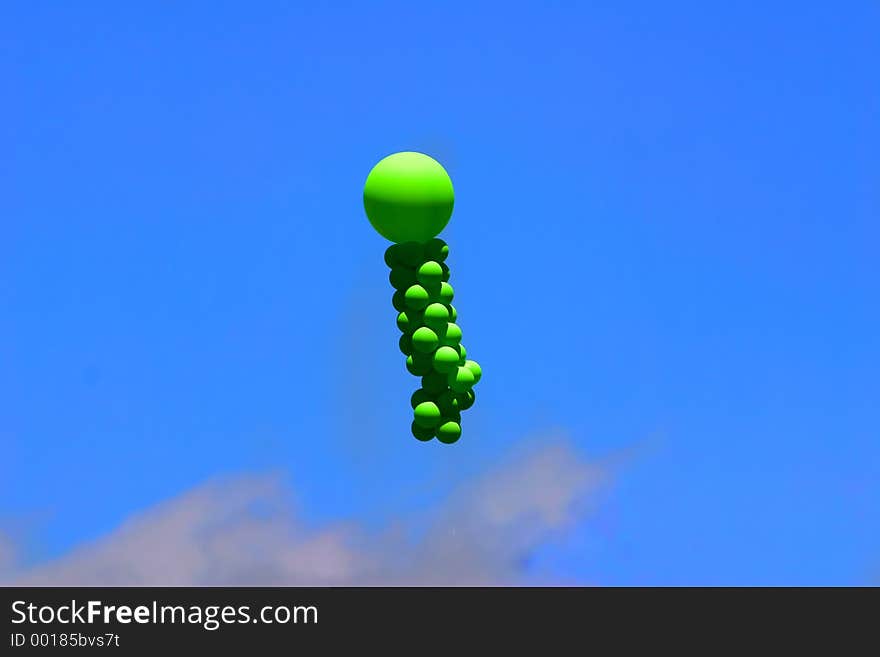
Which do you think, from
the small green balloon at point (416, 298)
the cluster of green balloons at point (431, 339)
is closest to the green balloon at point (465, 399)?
the cluster of green balloons at point (431, 339)

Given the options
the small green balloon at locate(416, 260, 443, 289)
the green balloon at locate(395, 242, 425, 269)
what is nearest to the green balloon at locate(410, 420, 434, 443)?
the small green balloon at locate(416, 260, 443, 289)

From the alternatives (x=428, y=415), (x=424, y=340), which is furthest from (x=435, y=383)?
(x=424, y=340)

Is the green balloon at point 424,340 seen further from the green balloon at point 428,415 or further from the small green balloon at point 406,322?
the green balloon at point 428,415

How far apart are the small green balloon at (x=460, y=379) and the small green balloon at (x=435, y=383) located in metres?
0.19

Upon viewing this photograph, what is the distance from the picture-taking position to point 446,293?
38750 millimetres

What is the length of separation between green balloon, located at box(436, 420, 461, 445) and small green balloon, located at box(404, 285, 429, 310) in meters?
1.97

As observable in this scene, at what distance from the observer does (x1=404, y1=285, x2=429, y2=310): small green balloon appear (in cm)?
3834

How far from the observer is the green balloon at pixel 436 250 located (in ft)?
128

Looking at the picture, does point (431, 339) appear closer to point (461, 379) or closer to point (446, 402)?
point (461, 379)

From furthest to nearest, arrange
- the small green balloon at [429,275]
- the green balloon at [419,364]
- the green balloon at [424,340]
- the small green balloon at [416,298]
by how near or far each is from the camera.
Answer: the green balloon at [419,364] < the small green balloon at [429,275] < the small green balloon at [416,298] < the green balloon at [424,340]

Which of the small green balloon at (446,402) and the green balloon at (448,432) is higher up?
the small green balloon at (446,402)

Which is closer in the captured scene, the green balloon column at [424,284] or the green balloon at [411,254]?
the green balloon column at [424,284]

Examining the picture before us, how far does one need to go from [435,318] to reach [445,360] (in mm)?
689
